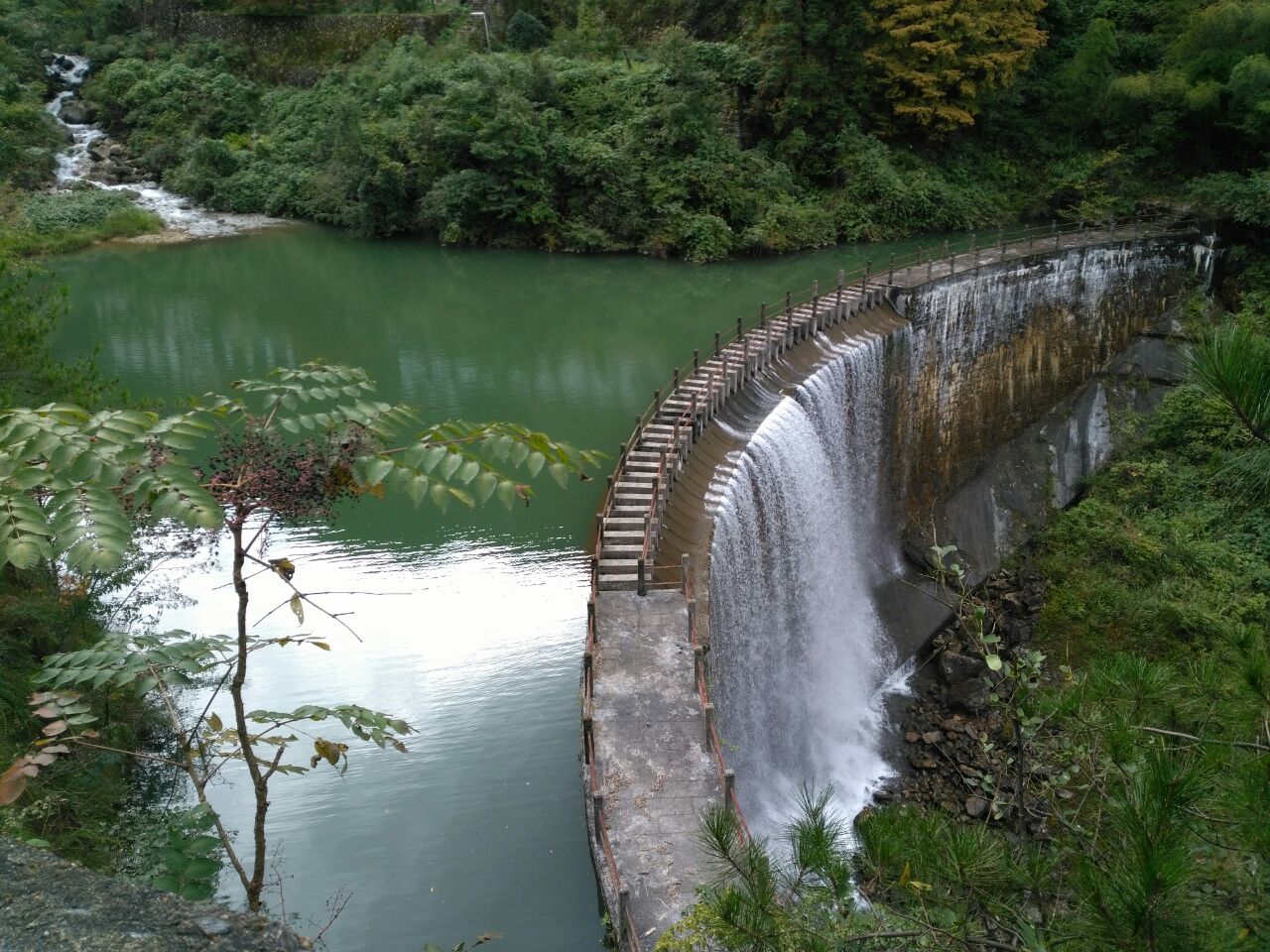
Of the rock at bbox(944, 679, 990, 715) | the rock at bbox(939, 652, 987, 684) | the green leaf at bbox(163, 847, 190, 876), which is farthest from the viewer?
the rock at bbox(939, 652, 987, 684)

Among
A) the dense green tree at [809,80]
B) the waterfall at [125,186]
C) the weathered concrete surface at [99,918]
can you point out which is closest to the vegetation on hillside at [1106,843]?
the weathered concrete surface at [99,918]

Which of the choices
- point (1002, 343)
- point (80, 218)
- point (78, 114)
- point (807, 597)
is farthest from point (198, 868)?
point (78, 114)

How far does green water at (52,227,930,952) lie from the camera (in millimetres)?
10008

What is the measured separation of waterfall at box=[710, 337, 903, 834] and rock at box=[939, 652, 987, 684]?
2.58 feet

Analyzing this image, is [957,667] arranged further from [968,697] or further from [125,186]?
[125,186]

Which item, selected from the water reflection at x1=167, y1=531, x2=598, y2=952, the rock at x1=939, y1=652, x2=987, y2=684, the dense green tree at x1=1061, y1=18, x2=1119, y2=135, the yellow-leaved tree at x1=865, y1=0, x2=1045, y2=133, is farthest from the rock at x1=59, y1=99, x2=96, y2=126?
the rock at x1=939, y1=652, x2=987, y2=684

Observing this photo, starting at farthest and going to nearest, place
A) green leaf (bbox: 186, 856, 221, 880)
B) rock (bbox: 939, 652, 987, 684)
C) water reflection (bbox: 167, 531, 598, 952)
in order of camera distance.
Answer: rock (bbox: 939, 652, 987, 684), water reflection (bbox: 167, 531, 598, 952), green leaf (bbox: 186, 856, 221, 880)

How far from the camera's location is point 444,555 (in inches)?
617

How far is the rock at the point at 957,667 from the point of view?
52.2 feet

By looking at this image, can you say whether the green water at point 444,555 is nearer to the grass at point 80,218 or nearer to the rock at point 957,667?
the grass at point 80,218

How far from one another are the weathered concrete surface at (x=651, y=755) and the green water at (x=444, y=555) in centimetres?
160

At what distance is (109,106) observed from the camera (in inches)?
1673

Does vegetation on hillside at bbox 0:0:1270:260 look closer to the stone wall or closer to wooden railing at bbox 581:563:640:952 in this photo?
the stone wall

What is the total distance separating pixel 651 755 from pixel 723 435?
639 centimetres
